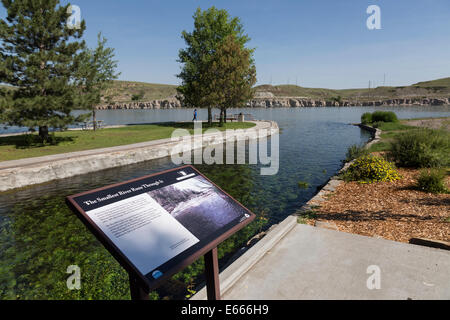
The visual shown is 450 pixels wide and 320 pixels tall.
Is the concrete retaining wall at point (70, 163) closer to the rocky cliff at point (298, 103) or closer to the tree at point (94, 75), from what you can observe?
the tree at point (94, 75)

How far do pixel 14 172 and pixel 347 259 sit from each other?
476 inches

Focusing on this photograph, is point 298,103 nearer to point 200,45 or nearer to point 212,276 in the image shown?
point 200,45

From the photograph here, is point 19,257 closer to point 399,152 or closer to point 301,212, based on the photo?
point 301,212

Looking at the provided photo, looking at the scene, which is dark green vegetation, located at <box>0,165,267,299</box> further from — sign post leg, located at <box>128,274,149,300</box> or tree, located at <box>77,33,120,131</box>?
tree, located at <box>77,33,120,131</box>

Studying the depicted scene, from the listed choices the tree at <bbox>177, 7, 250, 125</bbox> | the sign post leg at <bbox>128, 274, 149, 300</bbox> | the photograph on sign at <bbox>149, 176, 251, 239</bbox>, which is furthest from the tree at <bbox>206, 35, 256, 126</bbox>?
the sign post leg at <bbox>128, 274, 149, 300</bbox>

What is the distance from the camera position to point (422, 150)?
35.4 ft

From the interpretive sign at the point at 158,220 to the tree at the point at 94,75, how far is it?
14568 mm

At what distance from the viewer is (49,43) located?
15.4 m

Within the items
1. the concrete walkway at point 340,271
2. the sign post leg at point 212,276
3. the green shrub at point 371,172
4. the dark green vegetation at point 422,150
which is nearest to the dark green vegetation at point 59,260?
the concrete walkway at point 340,271

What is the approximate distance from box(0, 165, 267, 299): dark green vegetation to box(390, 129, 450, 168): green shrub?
24.3 feet

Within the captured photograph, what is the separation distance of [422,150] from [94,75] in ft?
59.2

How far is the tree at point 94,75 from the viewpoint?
1589 cm
